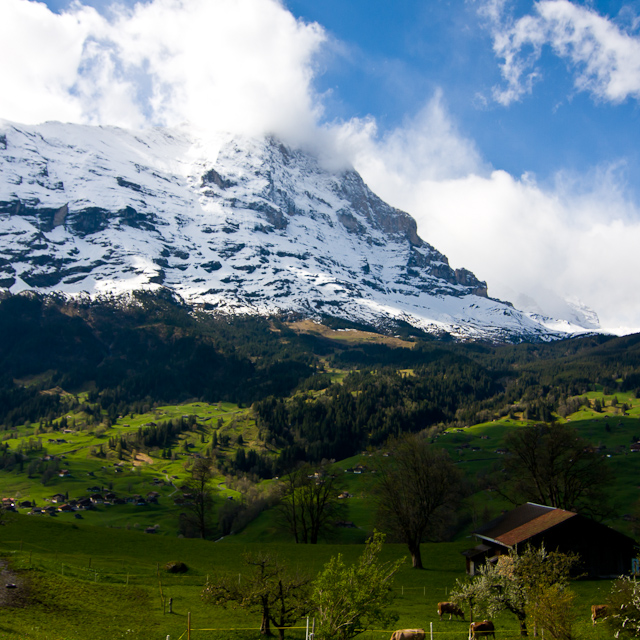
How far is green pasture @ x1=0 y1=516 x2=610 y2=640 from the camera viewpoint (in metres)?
33.2

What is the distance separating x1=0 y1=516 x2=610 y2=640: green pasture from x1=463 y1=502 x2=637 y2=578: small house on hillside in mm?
3741

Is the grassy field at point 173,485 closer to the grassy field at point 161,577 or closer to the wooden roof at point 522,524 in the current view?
the grassy field at point 161,577

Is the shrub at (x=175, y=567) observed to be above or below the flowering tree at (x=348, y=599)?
below

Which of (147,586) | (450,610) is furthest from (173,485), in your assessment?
(450,610)

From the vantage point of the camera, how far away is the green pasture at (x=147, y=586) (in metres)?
33.2

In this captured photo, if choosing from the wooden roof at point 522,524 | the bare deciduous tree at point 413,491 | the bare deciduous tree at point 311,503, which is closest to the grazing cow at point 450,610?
the wooden roof at point 522,524

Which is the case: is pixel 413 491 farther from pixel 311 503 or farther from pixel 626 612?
pixel 626 612

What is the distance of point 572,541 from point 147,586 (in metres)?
43.1

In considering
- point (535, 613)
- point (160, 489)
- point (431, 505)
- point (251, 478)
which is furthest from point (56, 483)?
point (535, 613)

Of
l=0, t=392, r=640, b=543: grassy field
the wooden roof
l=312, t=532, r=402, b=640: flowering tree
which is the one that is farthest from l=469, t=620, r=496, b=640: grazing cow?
l=0, t=392, r=640, b=543: grassy field

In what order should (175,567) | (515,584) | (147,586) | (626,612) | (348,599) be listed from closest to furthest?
(348,599) < (626,612) < (515,584) < (147,586) < (175,567)

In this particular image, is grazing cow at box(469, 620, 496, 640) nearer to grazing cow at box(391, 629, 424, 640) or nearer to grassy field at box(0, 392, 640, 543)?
grazing cow at box(391, 629, 424, 640)

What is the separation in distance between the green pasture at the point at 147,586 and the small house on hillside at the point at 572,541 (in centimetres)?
374

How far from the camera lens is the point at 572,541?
54188 mm
